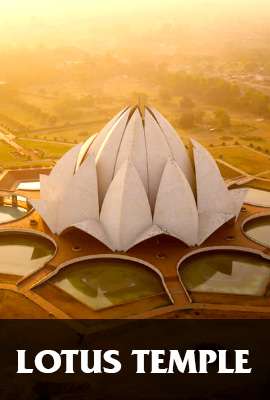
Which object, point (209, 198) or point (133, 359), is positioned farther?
point (209, 198)

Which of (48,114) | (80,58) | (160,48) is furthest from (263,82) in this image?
(160,48)

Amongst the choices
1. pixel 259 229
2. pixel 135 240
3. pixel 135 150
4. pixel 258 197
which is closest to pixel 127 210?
pixel 135 240

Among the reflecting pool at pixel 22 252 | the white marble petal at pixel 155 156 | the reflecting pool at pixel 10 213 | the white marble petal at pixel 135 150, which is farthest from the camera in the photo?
the reflecting pool at pixel 10 213

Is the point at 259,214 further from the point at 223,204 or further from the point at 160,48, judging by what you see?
the point at 160,48

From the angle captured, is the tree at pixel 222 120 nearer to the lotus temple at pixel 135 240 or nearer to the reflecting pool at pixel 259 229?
the reflecting pool at pixel 259 229

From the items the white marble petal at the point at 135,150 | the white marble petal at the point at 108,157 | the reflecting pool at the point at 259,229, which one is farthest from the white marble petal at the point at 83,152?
the reflecting pool at the point at 259,229

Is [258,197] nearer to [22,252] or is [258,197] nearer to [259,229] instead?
[259,229]
